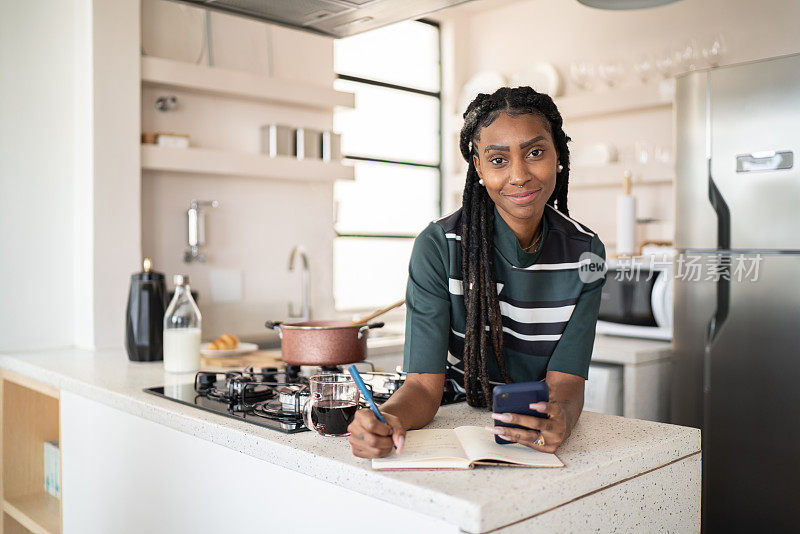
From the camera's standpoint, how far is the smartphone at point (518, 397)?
1141 mm

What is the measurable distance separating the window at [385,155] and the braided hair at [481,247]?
8.43ft

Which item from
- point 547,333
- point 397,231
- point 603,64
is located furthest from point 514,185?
point 397,231

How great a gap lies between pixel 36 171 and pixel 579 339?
218cm

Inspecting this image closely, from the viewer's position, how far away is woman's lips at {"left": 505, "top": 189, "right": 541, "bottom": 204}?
134 cm

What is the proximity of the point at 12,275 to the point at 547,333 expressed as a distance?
208cm

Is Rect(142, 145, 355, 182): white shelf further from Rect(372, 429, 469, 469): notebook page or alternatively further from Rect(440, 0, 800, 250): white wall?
Rect(372, 429, 469, 469): notebook page

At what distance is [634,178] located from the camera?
369 centimetres

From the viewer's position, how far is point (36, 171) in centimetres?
269

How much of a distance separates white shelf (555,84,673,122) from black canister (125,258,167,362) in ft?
7.02

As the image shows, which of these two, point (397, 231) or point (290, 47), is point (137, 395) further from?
point (397, 231)

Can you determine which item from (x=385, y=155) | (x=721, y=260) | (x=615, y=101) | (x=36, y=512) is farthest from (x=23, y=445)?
(x=615, y=101)

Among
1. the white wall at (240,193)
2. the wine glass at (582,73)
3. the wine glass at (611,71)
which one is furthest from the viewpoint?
the wine glass at (582,73)

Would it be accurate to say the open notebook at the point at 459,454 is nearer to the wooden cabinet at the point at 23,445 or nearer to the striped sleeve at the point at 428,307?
the striped sleeve at the point at 428,307

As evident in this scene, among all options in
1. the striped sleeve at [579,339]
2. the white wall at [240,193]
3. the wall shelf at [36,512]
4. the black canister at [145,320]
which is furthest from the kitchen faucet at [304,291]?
the striped sleeve at [579,339]
